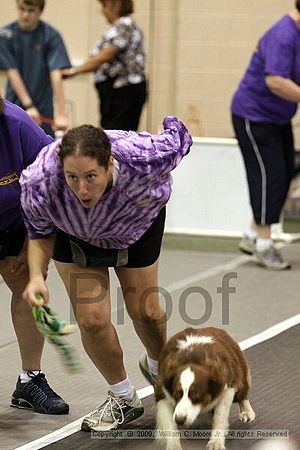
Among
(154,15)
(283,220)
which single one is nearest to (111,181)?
(283,220)

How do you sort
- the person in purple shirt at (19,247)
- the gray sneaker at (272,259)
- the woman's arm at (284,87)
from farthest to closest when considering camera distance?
1. the gray sneaker at (272,259)
2. the woman's arm at (284,87)
3. the person in purple shirt at (19,247)

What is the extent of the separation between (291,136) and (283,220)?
4.84 ft

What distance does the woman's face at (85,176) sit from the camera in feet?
11.6

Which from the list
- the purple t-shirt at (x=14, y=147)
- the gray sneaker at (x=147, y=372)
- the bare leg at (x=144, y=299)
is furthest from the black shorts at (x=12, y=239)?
the gray sneaker at (x=147, y=372)

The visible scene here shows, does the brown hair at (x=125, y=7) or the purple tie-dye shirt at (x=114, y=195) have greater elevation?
the purple tie-dye shirt at (x=114, y=195)

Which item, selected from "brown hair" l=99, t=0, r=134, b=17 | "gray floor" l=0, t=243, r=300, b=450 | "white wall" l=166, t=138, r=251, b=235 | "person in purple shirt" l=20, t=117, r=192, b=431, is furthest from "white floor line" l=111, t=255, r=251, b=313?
"brown hair" l=99, t=0, r=134, b=17

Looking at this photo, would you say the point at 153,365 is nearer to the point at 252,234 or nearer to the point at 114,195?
the point at 114,195

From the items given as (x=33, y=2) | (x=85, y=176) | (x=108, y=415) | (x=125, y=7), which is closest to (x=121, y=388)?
(x=108, y=415)

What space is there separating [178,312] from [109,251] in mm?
2124

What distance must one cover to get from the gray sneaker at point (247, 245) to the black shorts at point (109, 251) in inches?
128

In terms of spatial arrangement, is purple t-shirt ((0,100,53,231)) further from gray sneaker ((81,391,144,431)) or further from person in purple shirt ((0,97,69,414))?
gray sneaker ((81,391,144,431))

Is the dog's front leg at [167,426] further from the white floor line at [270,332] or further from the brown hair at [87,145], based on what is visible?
the white floor line at [270,332]

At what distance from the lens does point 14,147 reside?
13.3 ft

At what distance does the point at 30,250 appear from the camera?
12.8 feet
